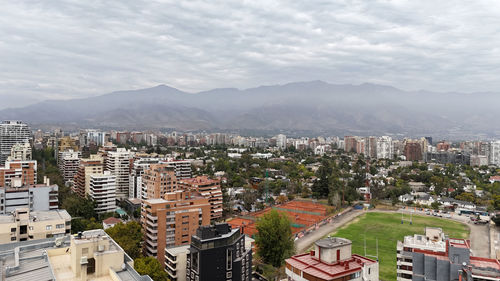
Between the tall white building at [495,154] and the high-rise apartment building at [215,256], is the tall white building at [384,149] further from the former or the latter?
the high-rise apartment building at [215,256]

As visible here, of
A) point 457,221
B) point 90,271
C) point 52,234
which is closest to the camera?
point 90,271

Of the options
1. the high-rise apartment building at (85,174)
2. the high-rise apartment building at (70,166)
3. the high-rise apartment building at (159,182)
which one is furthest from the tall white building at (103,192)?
A: the high-rise apartment building at (70,166)

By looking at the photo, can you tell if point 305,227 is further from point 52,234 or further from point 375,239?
point 52,234

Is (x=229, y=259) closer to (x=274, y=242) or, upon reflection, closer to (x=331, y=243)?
(x=331, y=243)

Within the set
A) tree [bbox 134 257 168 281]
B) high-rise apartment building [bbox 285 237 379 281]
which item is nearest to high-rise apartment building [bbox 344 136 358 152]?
tree [bbox 134 257 168 281]

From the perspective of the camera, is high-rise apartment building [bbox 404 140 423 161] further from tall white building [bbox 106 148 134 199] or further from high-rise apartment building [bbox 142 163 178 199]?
high-rise apartment building [bbox 142 163 178 199]

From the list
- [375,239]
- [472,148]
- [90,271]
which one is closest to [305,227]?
[375,239]
